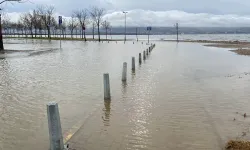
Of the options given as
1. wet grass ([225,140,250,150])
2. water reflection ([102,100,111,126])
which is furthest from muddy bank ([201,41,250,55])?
wet grass ([225,140,250,150])

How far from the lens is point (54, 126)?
19.0ft

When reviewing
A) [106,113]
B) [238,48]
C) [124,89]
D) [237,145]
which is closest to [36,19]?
[238,48]

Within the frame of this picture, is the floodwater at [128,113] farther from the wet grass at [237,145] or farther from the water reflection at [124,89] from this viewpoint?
the wet grass at [237,145]

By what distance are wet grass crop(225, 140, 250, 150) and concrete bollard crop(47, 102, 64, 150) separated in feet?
10.7

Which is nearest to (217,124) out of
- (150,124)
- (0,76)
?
(150,124)

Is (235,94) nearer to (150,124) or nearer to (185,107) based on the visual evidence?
(185,107)

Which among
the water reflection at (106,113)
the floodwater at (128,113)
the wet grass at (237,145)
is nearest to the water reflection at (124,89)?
Result: the floodwater at (128,113)

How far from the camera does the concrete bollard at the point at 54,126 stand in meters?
5.72

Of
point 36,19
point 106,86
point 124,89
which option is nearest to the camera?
point 106,86

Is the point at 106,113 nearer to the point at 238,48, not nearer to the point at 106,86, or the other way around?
the point at 106,86

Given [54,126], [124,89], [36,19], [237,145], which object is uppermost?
[36,19]

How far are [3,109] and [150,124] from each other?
4.47 m

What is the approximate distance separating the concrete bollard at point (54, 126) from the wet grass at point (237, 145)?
327 cm

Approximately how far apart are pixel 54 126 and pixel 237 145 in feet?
11.7
